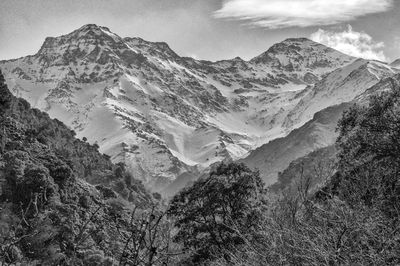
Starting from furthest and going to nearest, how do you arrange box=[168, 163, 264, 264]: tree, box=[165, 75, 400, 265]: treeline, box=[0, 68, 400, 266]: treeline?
box=[168, 163, 264, 264]: tree < box=[165, 75, 400, 265]: treeline < box=[0, 68, 400, 266]: treeline

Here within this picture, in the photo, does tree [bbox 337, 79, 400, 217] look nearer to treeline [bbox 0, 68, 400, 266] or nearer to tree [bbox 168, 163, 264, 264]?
treeline [bbox 0, 68, 400, 266]

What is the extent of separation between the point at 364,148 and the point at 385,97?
2.57m

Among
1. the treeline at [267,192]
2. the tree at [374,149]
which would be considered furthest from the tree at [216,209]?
the tree at [374,149]

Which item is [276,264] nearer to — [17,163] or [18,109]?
[17,163]

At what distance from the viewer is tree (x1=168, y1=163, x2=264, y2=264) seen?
25.9 m

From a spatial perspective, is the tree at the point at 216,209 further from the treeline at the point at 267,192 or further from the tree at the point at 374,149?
the tree at the point at 374,149

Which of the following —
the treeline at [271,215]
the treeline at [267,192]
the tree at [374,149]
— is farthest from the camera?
the treeline at [267,192]

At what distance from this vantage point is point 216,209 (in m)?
27.3

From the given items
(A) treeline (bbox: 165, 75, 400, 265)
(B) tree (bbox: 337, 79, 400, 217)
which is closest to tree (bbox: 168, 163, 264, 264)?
(A) treeline (bbox: 165, 75, 400, 265)

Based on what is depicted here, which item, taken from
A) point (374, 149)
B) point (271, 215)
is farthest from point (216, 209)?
point (374, 149)

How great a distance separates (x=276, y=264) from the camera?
442 inches

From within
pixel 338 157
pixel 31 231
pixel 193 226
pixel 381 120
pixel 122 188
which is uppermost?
pixel 31 231

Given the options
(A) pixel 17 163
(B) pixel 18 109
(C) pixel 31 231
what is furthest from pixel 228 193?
(B) pixel 18 109

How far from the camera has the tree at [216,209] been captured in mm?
25925
